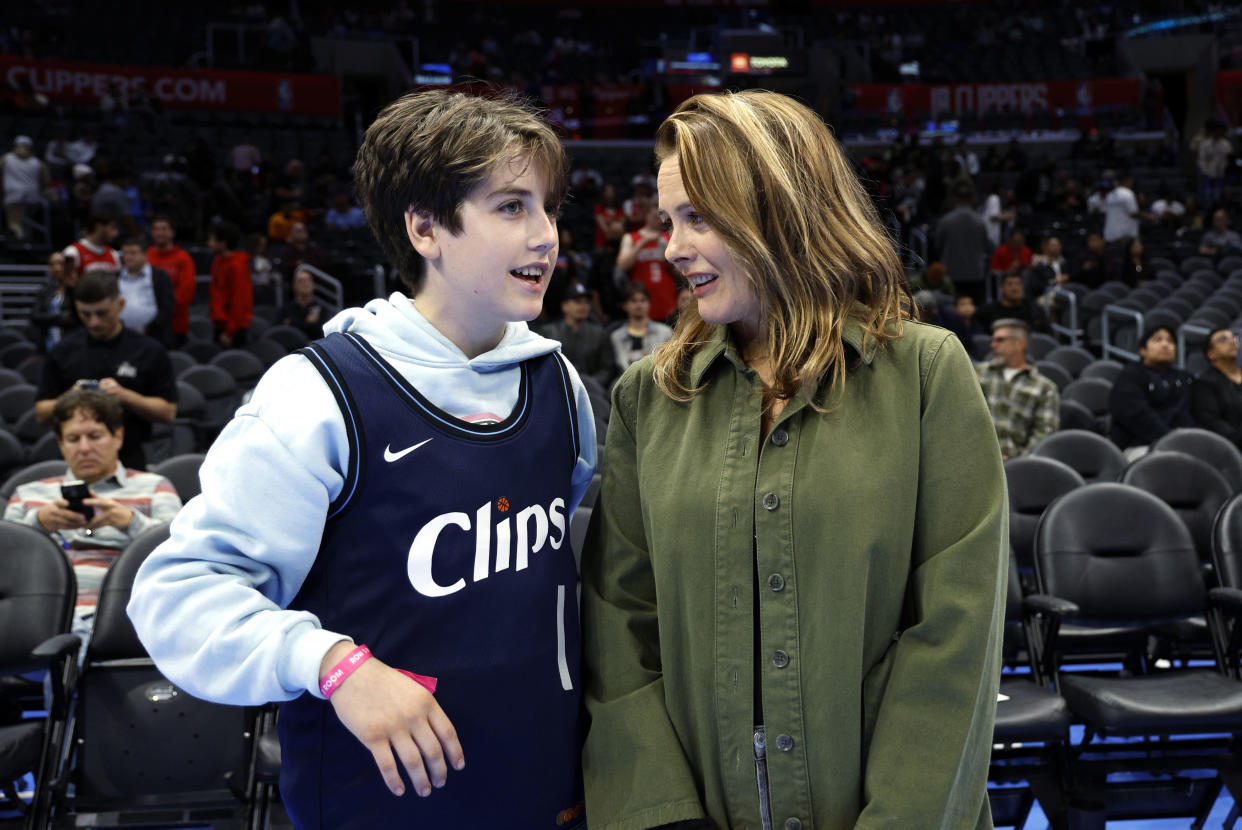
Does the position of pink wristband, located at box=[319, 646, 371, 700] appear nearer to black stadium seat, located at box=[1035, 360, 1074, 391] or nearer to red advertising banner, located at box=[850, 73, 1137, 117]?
black stadium seat, located at box=[1035, 360, 1074, 391]

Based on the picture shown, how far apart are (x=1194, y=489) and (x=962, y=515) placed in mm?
3586

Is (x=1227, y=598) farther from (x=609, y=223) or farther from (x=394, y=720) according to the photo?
(x=609, y=223)

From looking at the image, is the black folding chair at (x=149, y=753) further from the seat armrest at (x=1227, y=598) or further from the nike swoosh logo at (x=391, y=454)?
the seat armrest at (x=1227, y=598)

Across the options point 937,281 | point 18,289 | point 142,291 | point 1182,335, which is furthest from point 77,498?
point 18,289

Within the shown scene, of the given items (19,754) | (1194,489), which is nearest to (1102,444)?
(1194,489)

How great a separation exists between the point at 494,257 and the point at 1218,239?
13784 mm

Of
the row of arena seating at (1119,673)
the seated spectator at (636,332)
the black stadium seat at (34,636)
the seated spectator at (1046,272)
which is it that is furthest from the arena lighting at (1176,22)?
the black stadium seat at (34,636)

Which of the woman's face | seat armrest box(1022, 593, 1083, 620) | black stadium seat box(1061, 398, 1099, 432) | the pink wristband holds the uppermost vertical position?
the woman's face

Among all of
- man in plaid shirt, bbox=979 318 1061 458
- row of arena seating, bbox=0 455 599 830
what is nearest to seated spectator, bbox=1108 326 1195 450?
man in plaid shirt, bbox=979 318 1061 458

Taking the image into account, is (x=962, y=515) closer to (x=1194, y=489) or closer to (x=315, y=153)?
(x=1194, y=489)

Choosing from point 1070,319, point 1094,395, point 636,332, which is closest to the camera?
point 1094,395

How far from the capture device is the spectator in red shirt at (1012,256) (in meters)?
11.6

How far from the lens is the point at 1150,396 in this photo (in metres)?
6.07

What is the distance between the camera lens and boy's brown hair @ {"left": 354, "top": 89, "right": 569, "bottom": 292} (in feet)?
4.52
